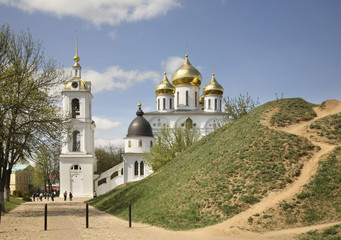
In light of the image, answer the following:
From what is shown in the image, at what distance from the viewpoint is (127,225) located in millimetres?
→ 13406

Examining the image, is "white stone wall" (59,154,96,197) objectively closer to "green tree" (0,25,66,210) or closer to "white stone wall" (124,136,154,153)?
"white stone wall" (124,136,154,153)

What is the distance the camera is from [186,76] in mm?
53375

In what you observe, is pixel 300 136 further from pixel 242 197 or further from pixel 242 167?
pixel 242 197

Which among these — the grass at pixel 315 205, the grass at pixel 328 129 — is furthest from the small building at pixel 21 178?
the grass at pixel 315 205

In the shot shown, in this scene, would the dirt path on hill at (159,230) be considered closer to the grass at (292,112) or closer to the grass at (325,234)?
the grass at (325,234)

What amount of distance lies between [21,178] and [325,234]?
258 ft

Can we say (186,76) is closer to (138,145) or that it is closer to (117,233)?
(138,145)

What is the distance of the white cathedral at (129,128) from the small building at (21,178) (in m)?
36.1

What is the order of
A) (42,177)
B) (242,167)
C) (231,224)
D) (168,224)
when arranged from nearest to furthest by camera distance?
(231,224) < (168,224) < (242,167) < (42,177)

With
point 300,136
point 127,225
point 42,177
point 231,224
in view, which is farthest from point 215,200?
point 42,177

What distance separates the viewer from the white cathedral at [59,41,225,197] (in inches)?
1563

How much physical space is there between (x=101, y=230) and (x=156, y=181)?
8.19m

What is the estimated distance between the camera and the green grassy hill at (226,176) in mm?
13398

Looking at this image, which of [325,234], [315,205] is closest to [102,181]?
[315,205]
